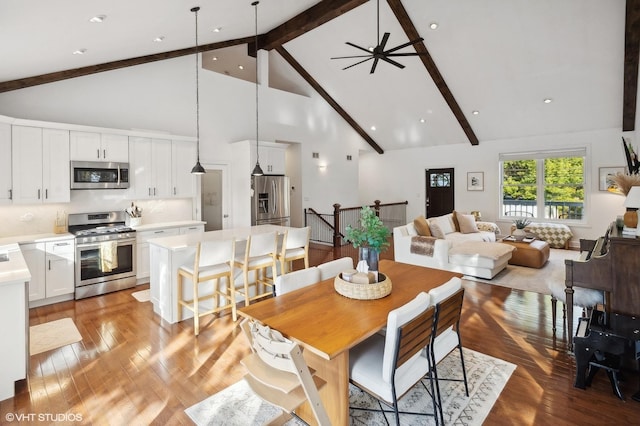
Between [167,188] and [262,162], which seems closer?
[167,188]

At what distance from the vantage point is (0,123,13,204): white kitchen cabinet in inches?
162

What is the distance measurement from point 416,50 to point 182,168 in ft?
16.7

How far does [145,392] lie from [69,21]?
10.9 feet

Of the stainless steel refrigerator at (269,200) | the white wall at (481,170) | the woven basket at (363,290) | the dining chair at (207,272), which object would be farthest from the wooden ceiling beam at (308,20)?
the white wall at (481,170)

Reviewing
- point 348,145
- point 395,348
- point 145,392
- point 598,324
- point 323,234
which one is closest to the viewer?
point 395,348

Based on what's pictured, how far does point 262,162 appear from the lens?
7.04 metres

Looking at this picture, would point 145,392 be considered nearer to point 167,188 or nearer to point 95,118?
point 167,188

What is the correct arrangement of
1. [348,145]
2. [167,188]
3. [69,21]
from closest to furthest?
[69,21] < [167,188] < [348,145]

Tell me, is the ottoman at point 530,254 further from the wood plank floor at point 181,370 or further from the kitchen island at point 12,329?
the kitchen island at point 12,329

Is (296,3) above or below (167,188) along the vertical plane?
above

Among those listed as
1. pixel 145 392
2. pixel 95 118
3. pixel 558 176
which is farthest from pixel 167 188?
pixel 558 176

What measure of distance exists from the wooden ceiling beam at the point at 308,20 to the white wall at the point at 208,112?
3.69ft

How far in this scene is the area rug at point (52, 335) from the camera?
3.19 m

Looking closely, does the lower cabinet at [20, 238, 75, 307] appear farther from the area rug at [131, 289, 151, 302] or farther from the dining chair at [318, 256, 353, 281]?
the dining chair at [318, 256, 353, 281]
